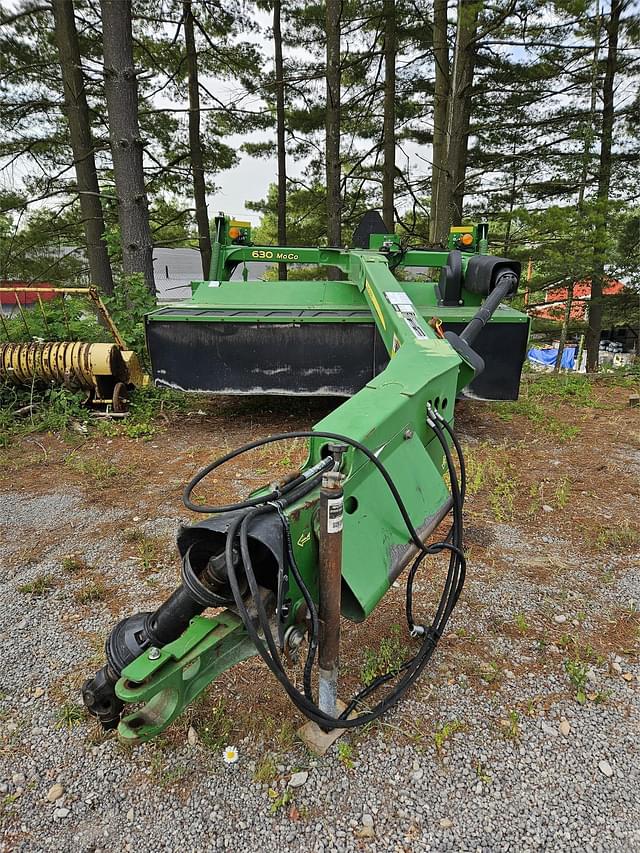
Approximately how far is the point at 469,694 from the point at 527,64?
492 inches

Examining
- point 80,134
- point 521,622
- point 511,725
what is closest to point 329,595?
point 511,725

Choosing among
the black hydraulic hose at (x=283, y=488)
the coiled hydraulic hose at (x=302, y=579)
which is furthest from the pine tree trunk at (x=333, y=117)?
the black hydraulic hose at (x=283, y=488)

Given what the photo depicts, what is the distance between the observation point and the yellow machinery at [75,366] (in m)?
5.09

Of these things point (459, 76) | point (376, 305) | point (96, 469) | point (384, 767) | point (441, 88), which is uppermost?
point (441, 88)

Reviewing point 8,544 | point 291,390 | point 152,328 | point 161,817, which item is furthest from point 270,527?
point 152,328

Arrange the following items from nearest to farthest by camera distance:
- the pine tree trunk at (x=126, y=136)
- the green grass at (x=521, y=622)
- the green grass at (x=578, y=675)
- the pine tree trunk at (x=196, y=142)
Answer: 1. the green grass at (x=578, y=675)
2. the green grass at (x=521, y=622)
3. the pine tree trunk at (x=126, y=136)
4. the pine tree trunk at (x=196, y=142)

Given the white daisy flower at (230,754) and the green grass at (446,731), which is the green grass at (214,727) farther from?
the green grass at (446,731)

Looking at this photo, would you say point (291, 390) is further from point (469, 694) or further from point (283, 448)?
point (469, 694)

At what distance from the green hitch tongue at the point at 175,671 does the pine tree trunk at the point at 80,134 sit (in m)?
7.71

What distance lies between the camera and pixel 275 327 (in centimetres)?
463

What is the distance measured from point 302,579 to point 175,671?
1.34 feet

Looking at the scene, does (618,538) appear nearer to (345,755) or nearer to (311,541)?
(345,755)

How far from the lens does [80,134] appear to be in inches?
357

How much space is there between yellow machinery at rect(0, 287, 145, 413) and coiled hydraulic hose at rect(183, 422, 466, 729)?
3820mm
